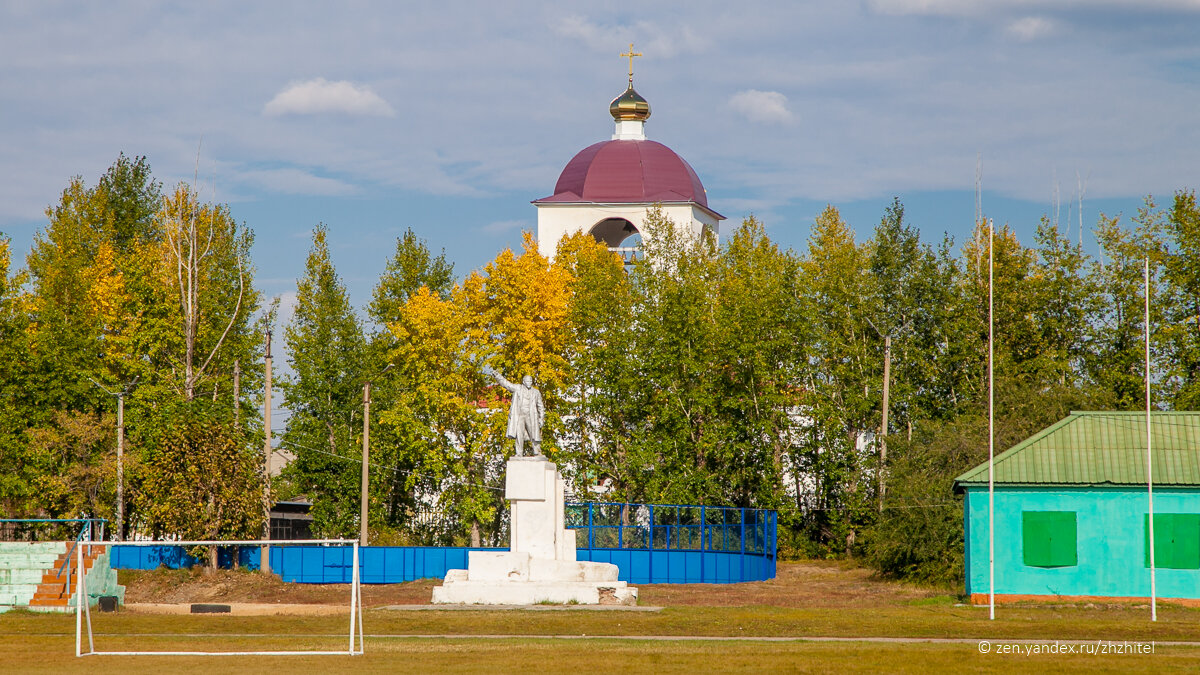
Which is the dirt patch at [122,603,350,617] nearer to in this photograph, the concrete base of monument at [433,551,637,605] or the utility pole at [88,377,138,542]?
the concrete base of monument at [433,551,637,605]

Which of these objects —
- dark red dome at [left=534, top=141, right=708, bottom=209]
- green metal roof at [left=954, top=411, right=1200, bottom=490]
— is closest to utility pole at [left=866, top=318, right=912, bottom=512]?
dark red dome at [left=534, top=141, right=708, bottom=209]

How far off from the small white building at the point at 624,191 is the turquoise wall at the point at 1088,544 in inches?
1023

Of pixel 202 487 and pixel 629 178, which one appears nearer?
pixel 202 487

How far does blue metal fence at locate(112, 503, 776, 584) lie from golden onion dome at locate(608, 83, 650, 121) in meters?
23.3

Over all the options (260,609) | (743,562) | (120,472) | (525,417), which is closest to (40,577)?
(260,609)

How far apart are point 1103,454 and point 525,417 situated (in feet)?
41.4

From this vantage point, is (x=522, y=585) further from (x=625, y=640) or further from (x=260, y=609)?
(x=625, y=640)

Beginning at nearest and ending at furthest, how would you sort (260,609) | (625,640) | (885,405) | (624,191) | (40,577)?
(625,640) → (260,609) → (40,577) → (885,405) → (624,191)

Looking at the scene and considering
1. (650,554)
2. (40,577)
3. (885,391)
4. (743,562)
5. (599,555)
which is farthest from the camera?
(885,391)

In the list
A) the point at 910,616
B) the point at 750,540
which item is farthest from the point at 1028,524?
the point at 750,540

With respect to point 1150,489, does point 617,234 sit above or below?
above

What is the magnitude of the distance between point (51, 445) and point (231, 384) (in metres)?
9.37

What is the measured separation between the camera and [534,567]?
27734mm

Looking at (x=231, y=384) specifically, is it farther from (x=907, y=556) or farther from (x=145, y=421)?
(x=907, y=556)
